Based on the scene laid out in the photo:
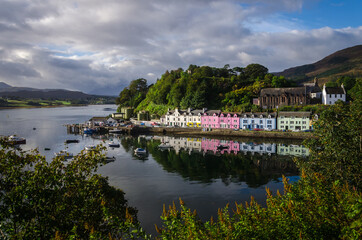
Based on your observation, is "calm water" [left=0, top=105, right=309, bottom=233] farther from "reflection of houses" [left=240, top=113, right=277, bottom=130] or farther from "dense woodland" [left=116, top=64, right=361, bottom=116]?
"dense woodland" [left=116, top=64, right=361, bottom=116]

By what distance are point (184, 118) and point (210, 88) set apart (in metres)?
20.5

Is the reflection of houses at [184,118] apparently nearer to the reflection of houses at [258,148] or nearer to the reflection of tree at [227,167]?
the reflection of houses at [258,148]

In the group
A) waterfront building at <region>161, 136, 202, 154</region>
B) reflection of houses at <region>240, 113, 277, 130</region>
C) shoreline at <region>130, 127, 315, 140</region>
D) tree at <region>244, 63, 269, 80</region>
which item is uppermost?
tree at <region>244, 63, 269, 80</region>

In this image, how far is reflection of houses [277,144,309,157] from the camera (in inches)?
1693

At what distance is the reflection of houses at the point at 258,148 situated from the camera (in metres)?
46.0

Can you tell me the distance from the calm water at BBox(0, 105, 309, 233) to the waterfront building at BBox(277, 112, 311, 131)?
406 inches

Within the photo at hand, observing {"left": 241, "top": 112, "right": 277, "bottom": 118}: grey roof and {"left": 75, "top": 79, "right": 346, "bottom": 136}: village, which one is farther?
{"left": 241, "top": 112, "right": 277, "bottom": 118}: grey roof

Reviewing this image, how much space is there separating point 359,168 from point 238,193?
46.7ft

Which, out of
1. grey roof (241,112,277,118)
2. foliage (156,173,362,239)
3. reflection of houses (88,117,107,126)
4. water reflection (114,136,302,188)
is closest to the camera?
foliage (156,173,362,239)

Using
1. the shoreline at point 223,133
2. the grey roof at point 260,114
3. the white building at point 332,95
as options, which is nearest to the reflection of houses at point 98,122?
the shoreline at point 223,133

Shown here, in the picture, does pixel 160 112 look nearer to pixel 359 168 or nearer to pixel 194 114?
pixel 194 114

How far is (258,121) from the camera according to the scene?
6512cm

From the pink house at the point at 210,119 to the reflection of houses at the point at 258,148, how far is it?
17184 millimetres

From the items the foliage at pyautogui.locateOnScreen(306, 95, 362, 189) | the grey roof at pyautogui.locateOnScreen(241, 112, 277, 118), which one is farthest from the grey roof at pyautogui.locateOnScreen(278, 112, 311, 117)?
the foliage at pyautogui.locateOnScreen(306, 95, 362, 189)
